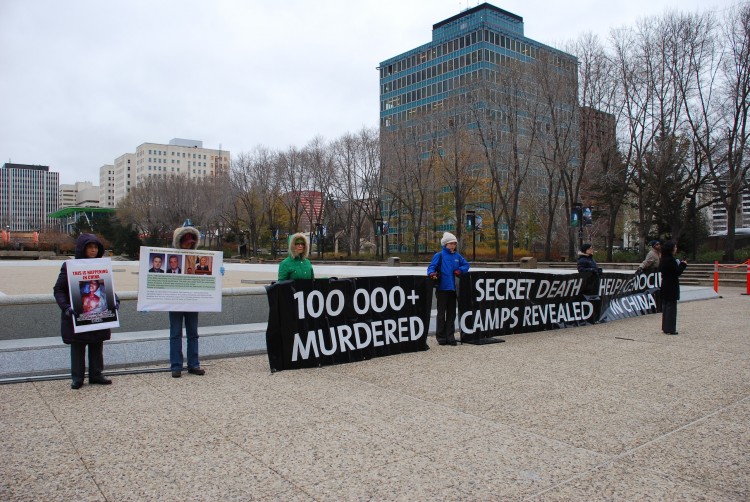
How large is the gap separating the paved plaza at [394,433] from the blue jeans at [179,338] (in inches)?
10.6

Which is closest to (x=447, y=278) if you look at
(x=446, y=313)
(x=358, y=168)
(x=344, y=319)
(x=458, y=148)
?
(x=446, y=313)

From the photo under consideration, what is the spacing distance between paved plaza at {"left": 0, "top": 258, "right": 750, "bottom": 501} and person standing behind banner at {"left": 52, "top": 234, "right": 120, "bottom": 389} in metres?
0.16

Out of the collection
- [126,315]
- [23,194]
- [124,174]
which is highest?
[124,174]

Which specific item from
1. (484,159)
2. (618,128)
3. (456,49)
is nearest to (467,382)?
(618,128)

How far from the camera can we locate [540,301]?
434 inches

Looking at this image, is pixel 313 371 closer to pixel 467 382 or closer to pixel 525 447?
pixel 467 382

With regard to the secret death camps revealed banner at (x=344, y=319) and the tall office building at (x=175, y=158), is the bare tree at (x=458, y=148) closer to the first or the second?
the secret death camps revealed banner at (x=344, y=319)

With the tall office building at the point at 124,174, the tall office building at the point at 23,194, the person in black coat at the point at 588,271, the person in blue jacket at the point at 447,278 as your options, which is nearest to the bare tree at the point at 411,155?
the person in black coat at the point at 588,271

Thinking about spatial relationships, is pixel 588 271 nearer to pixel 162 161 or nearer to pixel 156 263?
pixel 156 263

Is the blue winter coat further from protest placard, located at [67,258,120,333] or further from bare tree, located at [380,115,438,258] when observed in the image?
bare tree, located at [380,115,438,258]

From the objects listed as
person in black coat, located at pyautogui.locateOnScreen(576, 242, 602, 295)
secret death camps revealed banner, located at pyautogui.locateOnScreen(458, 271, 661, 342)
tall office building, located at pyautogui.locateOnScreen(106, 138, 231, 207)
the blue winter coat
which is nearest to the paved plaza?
the blue winter coat

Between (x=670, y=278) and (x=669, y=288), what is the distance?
0.23 m

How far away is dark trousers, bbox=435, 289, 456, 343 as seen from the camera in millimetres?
9297

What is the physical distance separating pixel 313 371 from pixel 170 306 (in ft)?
6.46
